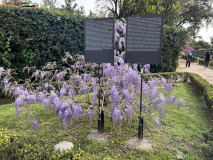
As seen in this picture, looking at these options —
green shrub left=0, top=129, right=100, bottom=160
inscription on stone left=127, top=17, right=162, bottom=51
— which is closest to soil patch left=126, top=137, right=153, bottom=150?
green shrub left=0, top=129, right=100, bottom=160

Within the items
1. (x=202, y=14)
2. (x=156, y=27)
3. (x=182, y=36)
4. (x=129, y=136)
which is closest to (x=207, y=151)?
(x=129, y=136)

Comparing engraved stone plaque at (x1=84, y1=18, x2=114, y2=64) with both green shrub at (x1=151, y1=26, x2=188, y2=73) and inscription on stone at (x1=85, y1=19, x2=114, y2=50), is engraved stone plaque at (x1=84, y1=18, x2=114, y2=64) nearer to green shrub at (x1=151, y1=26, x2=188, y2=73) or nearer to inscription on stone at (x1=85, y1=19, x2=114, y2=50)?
inscription on stone at (x1=85, y1=19, x2=114, y2=50)

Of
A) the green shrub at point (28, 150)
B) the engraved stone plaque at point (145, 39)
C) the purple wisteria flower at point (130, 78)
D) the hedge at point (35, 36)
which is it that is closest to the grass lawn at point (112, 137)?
the green shrub at point (28, 150)

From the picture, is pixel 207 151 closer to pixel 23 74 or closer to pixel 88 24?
pixel 88 24

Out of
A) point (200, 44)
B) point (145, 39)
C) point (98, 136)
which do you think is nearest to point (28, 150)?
point (98, 136)

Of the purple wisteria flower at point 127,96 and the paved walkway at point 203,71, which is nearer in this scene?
the purple wisteria flower at point 127,96

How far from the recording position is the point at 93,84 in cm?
407

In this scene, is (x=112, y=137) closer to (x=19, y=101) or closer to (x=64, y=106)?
(x=64, y=106)

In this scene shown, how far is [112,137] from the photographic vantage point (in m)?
3.71

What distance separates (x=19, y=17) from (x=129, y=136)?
20.7 feet

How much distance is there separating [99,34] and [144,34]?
37.0 inches

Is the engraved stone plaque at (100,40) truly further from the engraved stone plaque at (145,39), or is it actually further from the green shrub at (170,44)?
the green shrub at (170,44)

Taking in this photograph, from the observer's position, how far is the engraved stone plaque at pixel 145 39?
3.16m

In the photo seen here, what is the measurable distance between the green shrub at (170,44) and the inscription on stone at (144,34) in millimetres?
8194
